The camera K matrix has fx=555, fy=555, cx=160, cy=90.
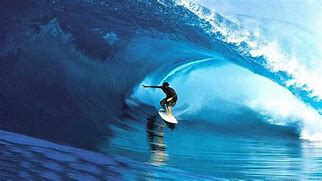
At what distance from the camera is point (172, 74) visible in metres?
5.77

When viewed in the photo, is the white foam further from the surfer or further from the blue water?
the surfer

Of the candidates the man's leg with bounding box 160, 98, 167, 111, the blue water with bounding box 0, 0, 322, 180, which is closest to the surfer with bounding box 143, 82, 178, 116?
the man's leg with bounding box 160, 98, 167, 111

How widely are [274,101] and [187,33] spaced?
112 cm

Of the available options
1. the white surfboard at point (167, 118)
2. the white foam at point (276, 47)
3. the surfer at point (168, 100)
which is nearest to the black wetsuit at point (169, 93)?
the surfer at point (168, 100)

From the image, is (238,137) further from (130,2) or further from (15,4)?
(15,4)

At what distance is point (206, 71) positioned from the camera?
19.3 feet

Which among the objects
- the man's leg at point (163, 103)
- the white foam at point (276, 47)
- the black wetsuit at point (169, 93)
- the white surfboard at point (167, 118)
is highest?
the white foam at point (276, 47)

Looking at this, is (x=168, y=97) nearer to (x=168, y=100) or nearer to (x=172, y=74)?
(x=168, y=100)

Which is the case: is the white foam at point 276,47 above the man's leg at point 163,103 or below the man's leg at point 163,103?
above

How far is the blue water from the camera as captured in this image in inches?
179

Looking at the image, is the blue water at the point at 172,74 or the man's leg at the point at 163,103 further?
the man's leg at the point at 163,103

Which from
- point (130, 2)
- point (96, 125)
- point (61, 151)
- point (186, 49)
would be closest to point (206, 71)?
point (186, 49)

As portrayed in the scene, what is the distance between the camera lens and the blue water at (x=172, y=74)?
4547mm

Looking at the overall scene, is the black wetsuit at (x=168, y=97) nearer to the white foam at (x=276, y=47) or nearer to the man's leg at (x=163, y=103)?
the man's leg at (x=163, y=103)
